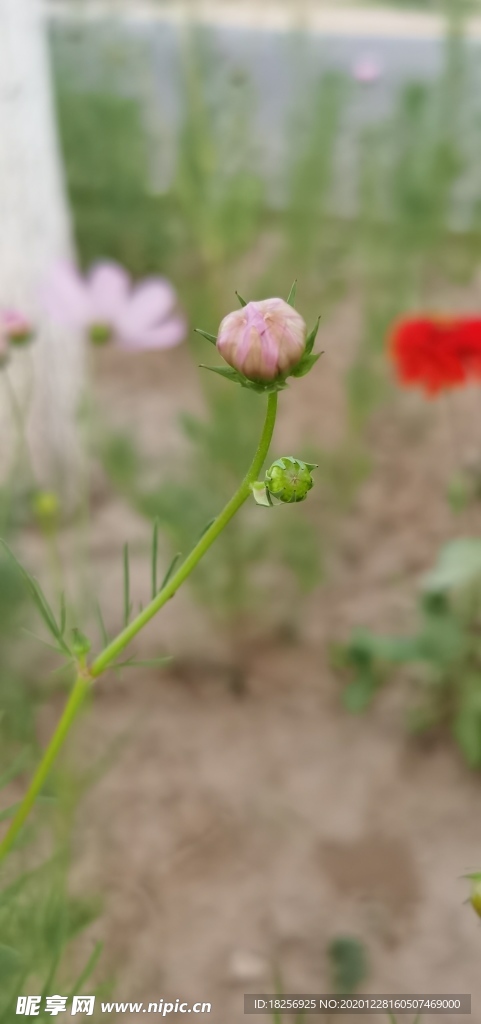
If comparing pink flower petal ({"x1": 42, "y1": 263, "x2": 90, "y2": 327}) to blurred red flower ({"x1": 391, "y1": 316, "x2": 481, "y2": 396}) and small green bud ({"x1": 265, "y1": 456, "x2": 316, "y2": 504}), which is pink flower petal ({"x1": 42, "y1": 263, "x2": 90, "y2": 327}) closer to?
blurred red flower ({"x1": 391, "y1": 316, "x2": 481, "y2": 396})

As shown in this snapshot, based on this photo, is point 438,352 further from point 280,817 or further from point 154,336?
point 280,817

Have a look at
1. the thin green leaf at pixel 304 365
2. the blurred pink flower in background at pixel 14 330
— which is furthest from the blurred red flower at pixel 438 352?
the thin green leaf at pixel 304 365

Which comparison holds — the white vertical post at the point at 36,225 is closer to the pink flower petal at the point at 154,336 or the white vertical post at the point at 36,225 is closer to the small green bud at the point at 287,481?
the pink flower petal at the point at 154,336

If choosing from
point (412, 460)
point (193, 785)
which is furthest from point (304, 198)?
point (193, 785)

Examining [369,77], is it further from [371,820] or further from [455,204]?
[371,820]

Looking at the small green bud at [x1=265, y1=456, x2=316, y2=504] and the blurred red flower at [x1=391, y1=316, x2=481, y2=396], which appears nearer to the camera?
the small green bud at [x1=265, y1=456, x2=316, y2=504]

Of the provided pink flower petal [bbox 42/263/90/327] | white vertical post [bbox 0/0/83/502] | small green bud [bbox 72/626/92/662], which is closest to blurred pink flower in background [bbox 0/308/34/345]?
pink flower petal [bbox 42/263/90/327]
